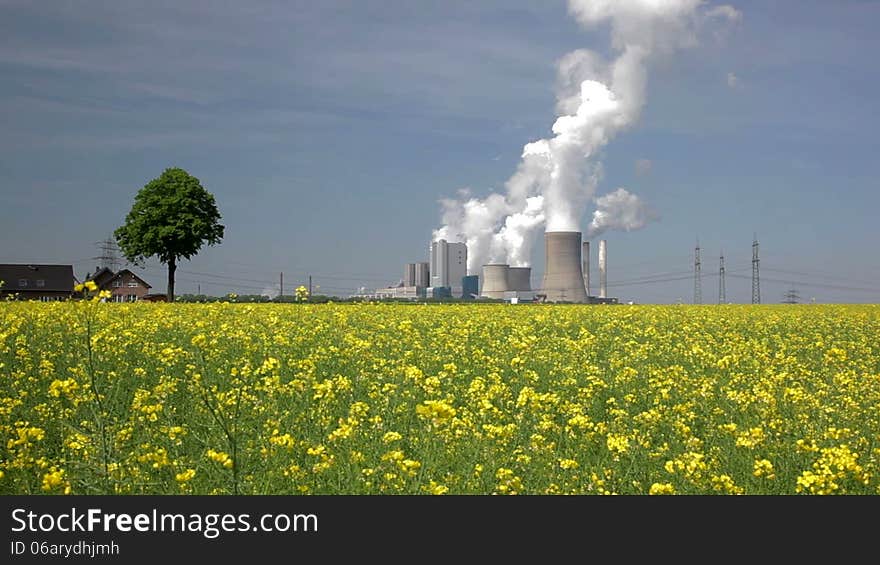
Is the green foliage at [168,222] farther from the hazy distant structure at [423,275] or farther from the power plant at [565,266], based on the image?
the hazy distant structure at [423,275]

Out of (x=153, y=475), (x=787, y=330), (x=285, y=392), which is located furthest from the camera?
(x=787, y=330)

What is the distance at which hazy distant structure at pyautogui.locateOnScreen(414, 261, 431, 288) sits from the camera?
3044 inches

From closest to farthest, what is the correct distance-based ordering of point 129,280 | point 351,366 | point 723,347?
1. point 351,366
2. point 723,347
3. point 129,280

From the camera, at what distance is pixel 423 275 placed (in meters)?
78.1

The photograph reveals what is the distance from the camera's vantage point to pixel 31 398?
8.84 metres

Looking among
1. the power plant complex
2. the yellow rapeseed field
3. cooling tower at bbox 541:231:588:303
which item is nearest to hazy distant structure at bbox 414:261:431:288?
the power plant complex

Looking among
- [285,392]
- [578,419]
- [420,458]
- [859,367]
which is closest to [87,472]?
[420,458]

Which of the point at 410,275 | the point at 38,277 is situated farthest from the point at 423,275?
the point at 38,277

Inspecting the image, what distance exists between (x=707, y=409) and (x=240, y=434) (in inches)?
197

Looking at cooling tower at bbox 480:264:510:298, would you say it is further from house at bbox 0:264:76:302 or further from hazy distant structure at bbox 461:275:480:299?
house at bbox 0:264:76:302

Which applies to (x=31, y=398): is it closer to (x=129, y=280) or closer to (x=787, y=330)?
(x=787, y=330)

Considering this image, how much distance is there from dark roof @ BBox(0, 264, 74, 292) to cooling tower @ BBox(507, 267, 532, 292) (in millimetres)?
32761

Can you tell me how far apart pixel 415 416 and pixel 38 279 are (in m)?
61.4

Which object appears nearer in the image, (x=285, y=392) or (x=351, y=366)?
(x=285, y=392)
